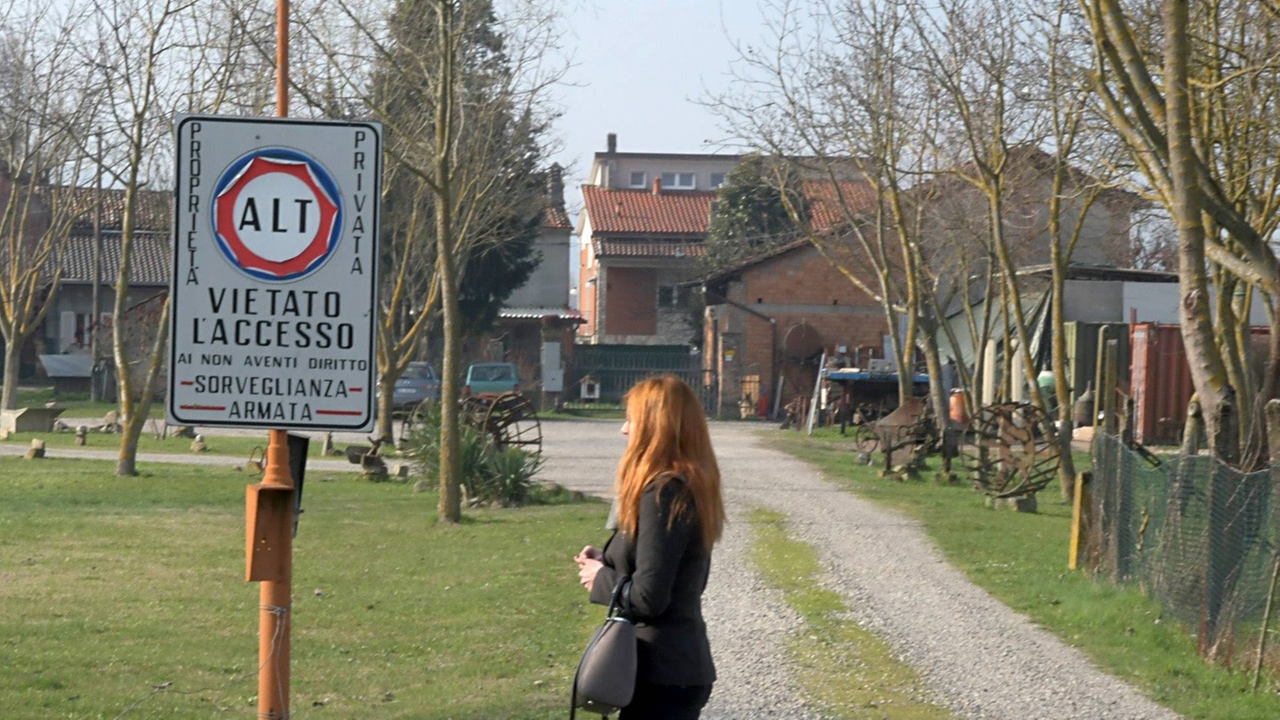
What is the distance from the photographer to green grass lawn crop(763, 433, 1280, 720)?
812 cm

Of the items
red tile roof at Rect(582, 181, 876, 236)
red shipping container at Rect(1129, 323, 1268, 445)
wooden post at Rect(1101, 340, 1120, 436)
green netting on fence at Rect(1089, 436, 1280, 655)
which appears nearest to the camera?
green netting on fence at Rect(1089, 436, 1280, 655)

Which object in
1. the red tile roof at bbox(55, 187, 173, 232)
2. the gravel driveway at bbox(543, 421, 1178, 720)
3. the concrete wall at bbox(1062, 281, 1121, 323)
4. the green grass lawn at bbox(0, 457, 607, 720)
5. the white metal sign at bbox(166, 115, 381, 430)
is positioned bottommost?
the green grass lawn at bbox(0, 457, 607, 720)

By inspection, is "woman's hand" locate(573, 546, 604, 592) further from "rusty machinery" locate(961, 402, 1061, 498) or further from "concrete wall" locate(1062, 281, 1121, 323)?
"concrete wall" locate(1062, 281, 1121, 323)

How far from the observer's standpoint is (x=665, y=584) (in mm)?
4289

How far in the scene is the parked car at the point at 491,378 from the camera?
41.3 meters

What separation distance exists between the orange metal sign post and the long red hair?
109 cm

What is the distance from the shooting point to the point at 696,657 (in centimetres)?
444

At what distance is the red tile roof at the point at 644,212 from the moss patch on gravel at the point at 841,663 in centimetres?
5005

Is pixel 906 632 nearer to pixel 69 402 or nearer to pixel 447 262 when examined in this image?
pixel 447 262

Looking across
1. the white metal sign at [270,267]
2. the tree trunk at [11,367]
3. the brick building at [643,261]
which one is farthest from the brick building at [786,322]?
the white metal sign at [270,267]

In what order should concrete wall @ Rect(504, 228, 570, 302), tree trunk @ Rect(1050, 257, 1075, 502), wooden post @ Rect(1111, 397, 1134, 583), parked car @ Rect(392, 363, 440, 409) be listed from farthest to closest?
1. concrete wall @ Rect(504, 228, 570, 302)
2. parked car @ Rect(392, 363, 440, 409)
3. tree trunk @ Rect(1050, 257, 1075, 502)
4. wooden post @ Rect(1111, 397, 1134, 583)

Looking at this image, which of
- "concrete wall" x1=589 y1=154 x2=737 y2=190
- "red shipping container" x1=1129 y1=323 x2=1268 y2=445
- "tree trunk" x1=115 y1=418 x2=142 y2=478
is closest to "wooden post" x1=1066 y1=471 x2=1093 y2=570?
"tree trunk" x1=115 y1=418 x2=142 y2=478

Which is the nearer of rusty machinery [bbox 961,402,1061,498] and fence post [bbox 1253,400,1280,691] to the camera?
fence post [bbox 1253,400,1280,691]

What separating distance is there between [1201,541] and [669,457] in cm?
608
